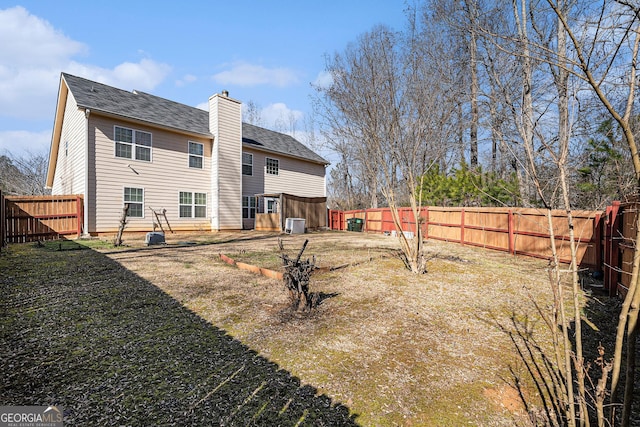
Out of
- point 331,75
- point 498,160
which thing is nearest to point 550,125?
point 331,75

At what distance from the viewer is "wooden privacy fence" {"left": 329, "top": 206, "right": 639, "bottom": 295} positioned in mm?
4637

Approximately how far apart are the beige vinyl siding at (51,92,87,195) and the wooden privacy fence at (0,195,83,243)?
33.3 inches

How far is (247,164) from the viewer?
55.5ft

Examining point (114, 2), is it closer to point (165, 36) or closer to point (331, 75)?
point (165, 36)

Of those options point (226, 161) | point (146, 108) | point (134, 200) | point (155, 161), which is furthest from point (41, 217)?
point (226, 161)

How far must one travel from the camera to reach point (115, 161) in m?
12.1

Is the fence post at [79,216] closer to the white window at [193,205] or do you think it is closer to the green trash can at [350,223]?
the white window at [193,205]

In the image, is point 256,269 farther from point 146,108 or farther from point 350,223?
point 350,223

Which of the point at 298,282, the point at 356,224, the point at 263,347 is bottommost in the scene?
the point at 263,347

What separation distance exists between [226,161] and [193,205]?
2893 mm

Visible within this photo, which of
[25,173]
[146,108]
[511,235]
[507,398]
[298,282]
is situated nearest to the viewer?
[507,398]

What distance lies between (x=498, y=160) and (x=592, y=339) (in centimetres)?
1197

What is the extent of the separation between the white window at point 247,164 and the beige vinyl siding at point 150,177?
2.04 meters

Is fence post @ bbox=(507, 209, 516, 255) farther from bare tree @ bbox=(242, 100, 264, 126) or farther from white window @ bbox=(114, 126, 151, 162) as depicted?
bare tree @ bbox=(242, 100, 264, 126)
